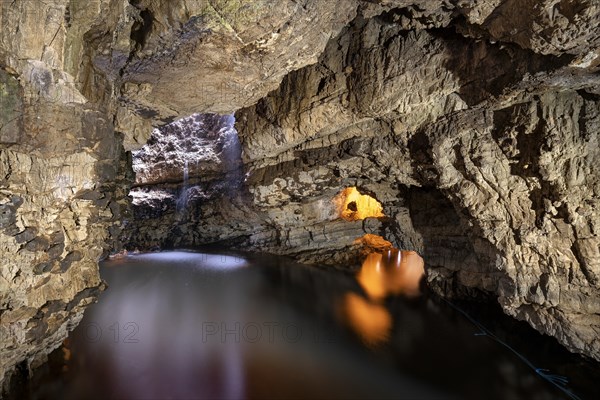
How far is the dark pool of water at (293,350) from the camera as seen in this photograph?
496 cm

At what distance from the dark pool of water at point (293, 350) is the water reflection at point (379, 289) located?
0.06 m

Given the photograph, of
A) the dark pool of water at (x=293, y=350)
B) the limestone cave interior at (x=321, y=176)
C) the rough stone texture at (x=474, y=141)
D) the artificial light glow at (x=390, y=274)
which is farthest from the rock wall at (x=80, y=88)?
the artificial light glow at (x=390, y=274)

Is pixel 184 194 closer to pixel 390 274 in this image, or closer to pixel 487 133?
pixel 390 274

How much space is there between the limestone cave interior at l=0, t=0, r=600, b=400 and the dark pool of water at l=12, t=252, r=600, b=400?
0.05 meters

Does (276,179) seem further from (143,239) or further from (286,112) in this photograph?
(143,239)

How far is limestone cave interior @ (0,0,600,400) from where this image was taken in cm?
337

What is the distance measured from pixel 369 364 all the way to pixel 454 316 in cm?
317

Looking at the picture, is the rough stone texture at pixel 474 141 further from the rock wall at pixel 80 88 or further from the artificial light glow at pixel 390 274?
the artificial light glow at pixel 390 274

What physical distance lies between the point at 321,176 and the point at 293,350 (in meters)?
4.29

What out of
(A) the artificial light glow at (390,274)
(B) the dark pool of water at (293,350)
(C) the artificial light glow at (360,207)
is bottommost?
(B) the dark pool of water at (293,350)

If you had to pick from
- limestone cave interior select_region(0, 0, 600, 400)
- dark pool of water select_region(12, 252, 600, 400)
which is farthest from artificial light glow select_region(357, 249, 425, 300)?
limestone cave interior select_region(0, 0, 600, 400)

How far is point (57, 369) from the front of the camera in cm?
526

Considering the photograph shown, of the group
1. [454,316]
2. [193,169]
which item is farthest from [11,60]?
[193,169]

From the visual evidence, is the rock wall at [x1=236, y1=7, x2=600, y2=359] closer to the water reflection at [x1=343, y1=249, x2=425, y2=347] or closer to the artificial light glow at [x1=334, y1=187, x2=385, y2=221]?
the water reflection at [x1=343, y1=249, x2=425, y2=347]
